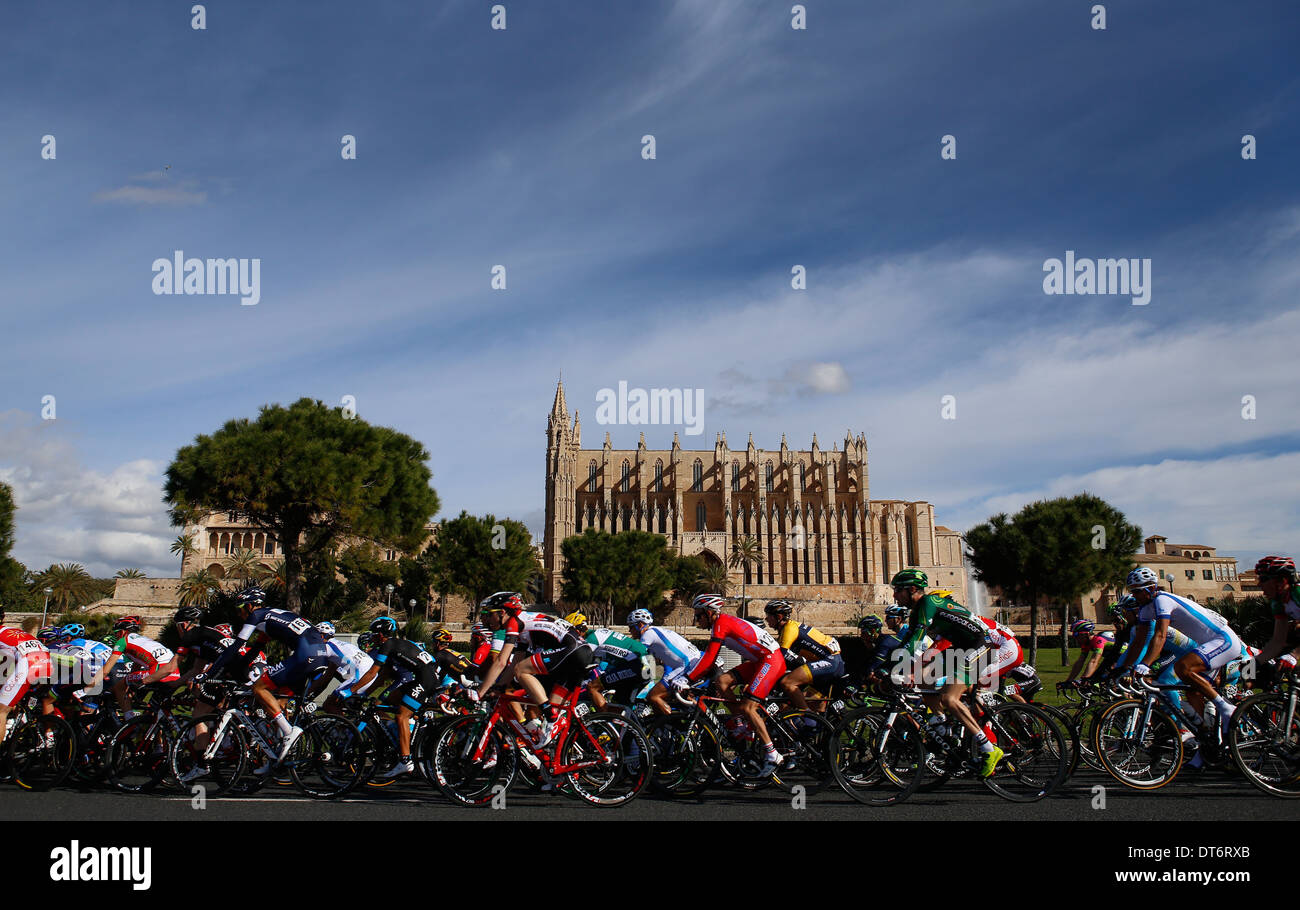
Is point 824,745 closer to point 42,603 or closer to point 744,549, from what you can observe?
point 42,603

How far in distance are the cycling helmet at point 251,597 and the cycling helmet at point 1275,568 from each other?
9.68m

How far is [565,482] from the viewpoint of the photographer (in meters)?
90.8

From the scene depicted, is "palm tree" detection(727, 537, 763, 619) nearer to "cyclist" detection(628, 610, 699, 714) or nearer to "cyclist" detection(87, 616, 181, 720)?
"cyclist" detection(628, 610, 699, 714)

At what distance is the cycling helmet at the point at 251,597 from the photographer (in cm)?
834

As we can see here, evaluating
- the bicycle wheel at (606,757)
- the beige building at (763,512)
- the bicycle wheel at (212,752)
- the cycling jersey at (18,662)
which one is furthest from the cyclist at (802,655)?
the beige building at (763,512)

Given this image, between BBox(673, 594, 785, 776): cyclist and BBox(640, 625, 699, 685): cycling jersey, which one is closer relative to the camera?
BBox(673, 594, 785, 776): cyclist

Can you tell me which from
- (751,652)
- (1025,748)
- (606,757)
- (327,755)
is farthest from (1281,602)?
(327,755)

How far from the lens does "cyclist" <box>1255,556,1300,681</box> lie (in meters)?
7.85

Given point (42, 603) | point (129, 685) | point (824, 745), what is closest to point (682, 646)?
point (824, 745)

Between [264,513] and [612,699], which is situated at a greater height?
[264,513]

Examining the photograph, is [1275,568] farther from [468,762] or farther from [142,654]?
[142,654]

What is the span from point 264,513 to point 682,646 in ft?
80.8

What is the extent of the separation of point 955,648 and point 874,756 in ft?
3.78

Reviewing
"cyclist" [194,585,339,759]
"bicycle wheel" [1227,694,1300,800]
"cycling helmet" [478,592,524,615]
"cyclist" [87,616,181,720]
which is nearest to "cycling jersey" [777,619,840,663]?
"cycling helmet" [478,592,524,615]
